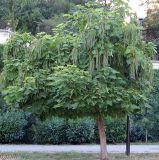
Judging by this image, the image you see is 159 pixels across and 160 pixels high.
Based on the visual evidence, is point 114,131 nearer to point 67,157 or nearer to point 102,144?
point 67,157

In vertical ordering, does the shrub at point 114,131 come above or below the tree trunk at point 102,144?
below

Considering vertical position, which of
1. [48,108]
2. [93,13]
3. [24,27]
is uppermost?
[24,27]

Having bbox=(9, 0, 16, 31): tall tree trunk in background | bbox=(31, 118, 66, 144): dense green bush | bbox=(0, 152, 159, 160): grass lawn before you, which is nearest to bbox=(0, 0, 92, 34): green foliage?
bbox=(9, 0, 16, 31): tall tree trunk in background

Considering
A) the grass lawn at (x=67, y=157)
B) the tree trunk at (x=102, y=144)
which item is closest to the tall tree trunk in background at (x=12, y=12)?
the grass lawn at (x=67, y=157)

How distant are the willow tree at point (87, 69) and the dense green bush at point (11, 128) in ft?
20.4

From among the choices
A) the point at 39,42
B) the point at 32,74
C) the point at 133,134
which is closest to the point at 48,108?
the point at 32,74

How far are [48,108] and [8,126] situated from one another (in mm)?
7022

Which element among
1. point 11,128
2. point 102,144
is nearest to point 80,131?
point 11,128

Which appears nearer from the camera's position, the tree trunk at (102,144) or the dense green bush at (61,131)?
the tree trunk at (102,144)

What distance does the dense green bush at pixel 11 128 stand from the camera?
1897 cm

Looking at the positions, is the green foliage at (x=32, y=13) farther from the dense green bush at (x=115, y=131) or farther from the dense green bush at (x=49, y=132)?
the dense green bush at (x=49, y=132)

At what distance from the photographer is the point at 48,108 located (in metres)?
12.5

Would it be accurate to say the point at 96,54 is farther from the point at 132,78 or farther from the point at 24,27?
the point at 24,27

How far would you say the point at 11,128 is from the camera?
19.0m
